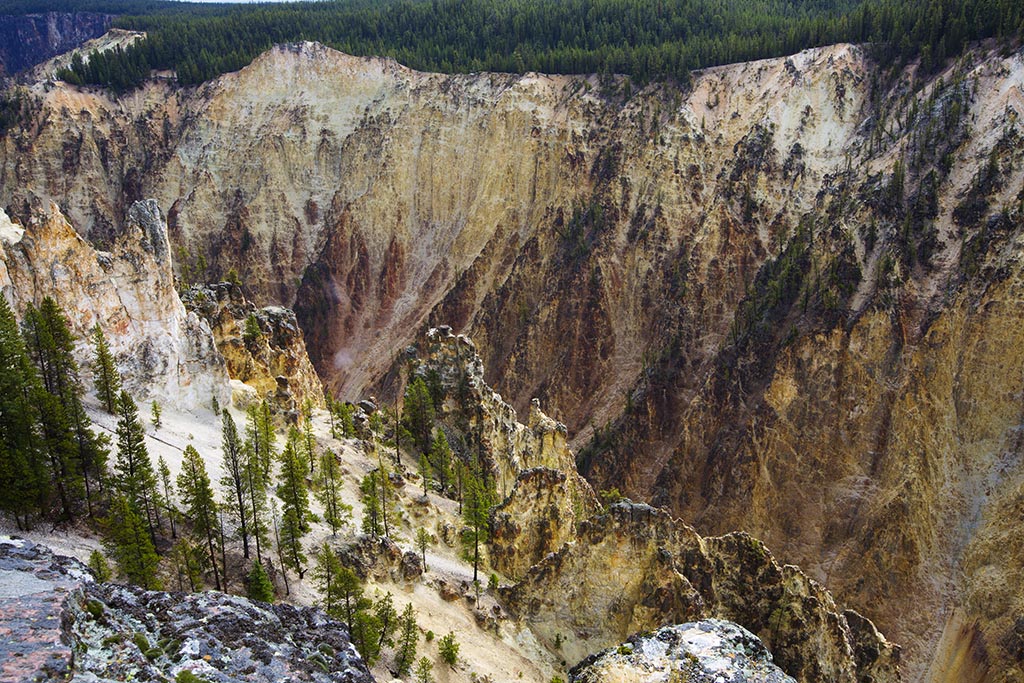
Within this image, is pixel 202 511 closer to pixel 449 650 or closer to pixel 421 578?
pixel 449 650

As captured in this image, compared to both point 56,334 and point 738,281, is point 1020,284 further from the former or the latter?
point 56,334

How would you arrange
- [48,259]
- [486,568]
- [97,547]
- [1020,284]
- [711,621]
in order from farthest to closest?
1. [1020,284]
2. [486,568]
3. [48,259]
4. [97,547]
5. [711,621]

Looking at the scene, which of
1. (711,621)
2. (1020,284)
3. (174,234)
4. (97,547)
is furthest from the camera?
(174,234)

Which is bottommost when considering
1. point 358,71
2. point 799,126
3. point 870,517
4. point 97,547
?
point 870,517

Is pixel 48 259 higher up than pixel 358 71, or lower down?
lower down

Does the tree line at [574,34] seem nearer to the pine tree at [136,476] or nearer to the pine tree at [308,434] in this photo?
the pine tree at [308,434]

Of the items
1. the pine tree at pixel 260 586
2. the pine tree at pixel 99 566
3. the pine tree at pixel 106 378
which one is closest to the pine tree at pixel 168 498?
the pine tree at pixel 260 586

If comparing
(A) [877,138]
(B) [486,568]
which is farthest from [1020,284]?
(B) [486,568]
